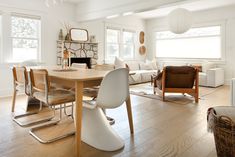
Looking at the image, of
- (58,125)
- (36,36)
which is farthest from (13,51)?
(58,125)

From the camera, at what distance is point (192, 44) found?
24.5 feet

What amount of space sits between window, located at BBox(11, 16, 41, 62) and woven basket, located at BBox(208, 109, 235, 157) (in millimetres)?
4690

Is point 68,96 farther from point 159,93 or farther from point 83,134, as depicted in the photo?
point 159,93

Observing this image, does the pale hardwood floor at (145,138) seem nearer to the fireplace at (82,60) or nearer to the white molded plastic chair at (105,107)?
the white molded plastic chair at (105,107)

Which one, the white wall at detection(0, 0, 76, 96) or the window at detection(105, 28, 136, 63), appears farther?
the window at detection(105, 28, 136, 63)

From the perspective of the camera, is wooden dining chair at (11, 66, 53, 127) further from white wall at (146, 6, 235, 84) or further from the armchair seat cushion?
white wall at (146, 6, 235, 84)

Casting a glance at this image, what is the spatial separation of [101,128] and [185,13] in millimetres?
3142

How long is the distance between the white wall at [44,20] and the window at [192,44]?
3.94 metres

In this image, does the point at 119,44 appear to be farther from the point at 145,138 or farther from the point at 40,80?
the point at 145,138

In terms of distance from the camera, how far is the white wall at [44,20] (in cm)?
475

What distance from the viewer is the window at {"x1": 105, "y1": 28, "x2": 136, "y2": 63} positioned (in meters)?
7.14

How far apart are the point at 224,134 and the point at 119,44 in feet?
20.2

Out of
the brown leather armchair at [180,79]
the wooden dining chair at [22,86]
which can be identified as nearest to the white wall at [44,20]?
the wooden dining chair at [22,86]

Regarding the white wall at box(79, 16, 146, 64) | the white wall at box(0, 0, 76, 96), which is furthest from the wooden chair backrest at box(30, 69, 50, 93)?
the white wall at box(79, 16, 146, 64)
